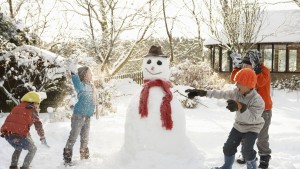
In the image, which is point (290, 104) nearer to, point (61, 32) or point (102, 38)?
point (102, 38)

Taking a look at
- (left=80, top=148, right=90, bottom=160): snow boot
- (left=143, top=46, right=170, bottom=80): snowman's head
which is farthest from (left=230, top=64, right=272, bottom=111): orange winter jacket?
(left=80, top=148, right=90, bottom=160): snow boot

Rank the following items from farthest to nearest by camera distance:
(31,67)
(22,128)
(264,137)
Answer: (31,67) < (264,137) < (22,128)

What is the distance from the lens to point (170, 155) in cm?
542

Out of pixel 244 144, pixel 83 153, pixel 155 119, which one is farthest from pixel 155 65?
pixel 83 153

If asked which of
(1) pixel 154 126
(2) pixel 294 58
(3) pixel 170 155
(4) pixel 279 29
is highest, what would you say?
(4) pixel 279 29

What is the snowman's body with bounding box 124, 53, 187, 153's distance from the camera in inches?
214

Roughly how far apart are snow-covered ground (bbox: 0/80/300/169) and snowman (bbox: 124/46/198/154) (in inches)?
7.7

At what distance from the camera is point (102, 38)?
15.4 meters

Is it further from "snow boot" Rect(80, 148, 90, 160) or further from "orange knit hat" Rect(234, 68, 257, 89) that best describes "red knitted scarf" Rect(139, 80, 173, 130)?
"snow boot" Rect(80, 148, 90, 160)

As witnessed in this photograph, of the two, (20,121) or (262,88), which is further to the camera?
(262,88)

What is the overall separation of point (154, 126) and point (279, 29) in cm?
2090

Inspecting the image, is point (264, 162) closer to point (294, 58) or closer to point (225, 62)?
point (225, 62)

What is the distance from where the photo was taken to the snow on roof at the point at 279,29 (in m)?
23.1

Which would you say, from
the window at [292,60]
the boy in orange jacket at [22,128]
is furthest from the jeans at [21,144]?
the window at [292,60]
